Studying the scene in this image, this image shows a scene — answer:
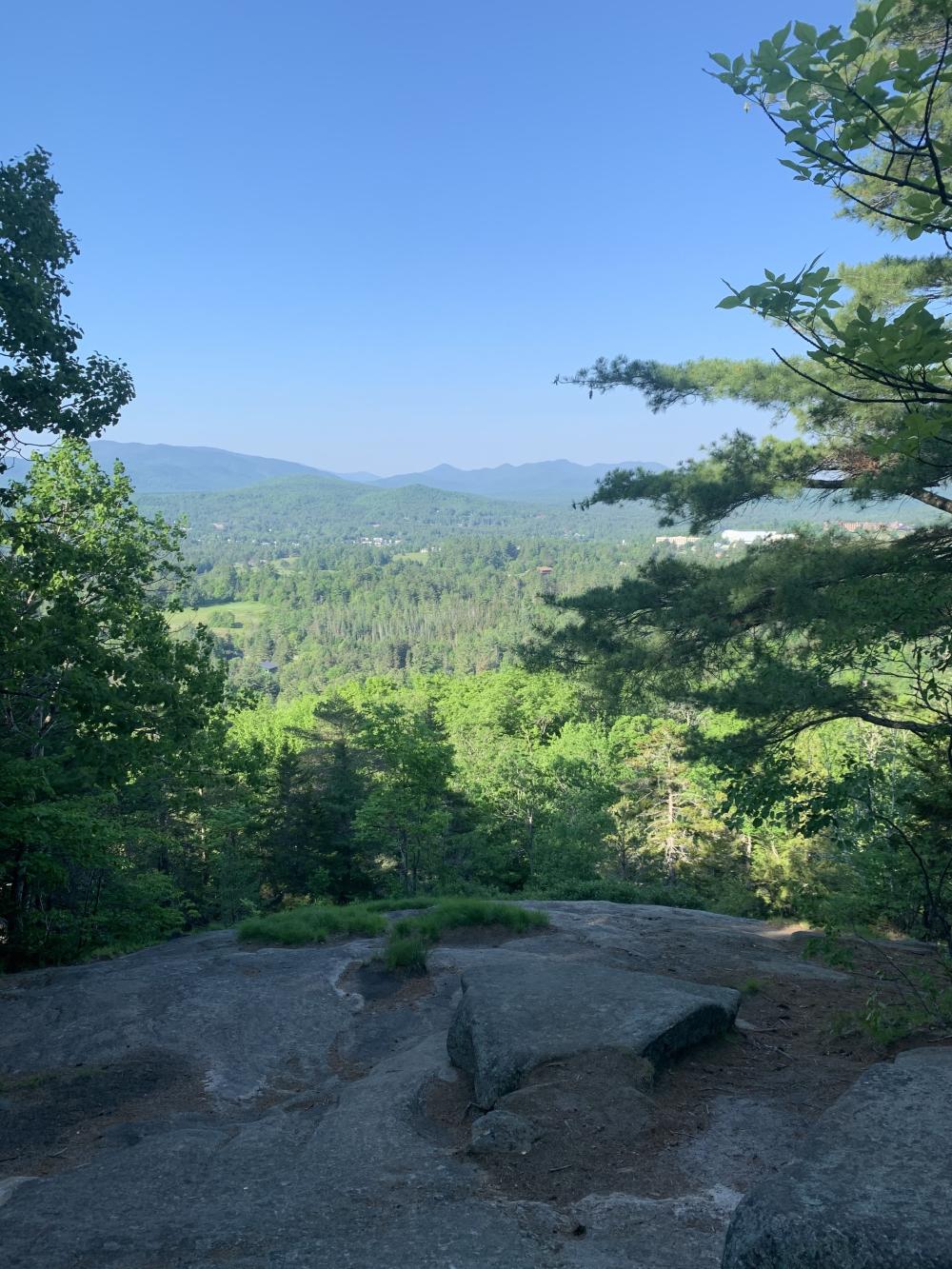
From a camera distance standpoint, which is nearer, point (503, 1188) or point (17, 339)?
point (503, 1188)

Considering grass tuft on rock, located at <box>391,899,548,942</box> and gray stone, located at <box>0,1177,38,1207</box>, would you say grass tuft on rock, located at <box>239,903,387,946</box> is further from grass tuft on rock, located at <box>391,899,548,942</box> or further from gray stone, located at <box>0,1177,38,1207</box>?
gray stone, located at <box>0,1177,38,1207</box>

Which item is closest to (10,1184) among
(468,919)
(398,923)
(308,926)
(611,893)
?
(398,923)

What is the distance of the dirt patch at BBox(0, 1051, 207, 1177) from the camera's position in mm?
4934

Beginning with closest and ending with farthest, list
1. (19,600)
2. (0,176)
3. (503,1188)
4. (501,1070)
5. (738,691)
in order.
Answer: (503,1188), (501,1070), (0,176), (738,691), (19,600)

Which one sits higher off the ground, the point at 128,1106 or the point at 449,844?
the point at 128,1106

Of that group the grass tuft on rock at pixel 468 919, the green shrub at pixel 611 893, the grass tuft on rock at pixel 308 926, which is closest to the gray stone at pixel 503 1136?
the grass tuft on rock at pixel 468 919

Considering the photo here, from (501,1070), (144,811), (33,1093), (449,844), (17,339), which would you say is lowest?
(449,844)

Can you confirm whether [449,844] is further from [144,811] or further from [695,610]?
[695,610]

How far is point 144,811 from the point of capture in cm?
1645

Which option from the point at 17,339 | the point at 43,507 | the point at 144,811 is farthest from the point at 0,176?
the point at 144,811

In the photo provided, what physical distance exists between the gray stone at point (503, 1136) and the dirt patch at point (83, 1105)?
2.29m

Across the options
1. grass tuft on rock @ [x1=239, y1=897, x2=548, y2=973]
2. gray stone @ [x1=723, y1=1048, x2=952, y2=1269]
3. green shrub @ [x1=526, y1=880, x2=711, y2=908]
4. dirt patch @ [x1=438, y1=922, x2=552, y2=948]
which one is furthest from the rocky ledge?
green shrub @ [x1=526, y1=880, x2=711, y2=908]

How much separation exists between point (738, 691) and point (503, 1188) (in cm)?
553

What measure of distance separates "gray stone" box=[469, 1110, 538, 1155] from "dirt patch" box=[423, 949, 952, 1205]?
4 cm
